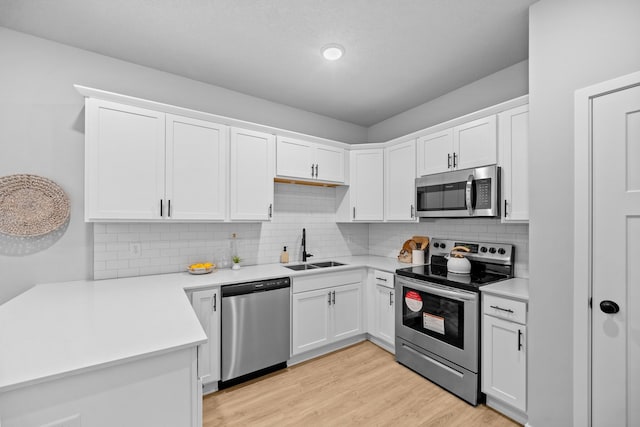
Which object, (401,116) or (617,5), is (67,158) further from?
(617,5)

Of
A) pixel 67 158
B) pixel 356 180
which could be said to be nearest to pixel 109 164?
pixel 67 158

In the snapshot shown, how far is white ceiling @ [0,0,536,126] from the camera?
1.90 metres

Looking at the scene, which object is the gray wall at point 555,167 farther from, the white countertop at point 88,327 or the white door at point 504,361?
the white countertop at point 88,327

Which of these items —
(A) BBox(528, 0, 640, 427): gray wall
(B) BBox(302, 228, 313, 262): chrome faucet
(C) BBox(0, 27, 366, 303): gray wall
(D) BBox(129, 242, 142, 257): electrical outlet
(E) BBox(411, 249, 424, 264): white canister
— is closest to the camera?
(A) BBox(528, 0, 640, 427): gray wall

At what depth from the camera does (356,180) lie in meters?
3.64

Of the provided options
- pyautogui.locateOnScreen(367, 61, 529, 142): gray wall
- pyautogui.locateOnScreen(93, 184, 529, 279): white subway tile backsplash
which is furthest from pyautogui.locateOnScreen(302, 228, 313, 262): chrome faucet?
pyautogui.locateOnScreen(367, 61, 529, 142): gray wall

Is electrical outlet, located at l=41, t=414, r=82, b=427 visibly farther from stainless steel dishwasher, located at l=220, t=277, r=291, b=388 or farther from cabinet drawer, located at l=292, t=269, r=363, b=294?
cabinet drawer, located at l=292, t=269, r=363, b=294

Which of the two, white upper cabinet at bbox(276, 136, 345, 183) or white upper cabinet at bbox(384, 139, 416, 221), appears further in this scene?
white upper cabinet at bbox(384, 139, 416, 221)

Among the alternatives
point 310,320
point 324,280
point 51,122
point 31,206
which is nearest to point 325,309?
point 310,320

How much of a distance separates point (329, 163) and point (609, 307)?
105 inches

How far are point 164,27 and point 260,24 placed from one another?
0.73 meters

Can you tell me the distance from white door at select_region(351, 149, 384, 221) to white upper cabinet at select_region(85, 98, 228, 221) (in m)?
1.66

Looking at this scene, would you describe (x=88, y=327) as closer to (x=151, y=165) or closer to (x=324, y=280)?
(x=151, y=165)

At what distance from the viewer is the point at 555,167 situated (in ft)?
5.80
